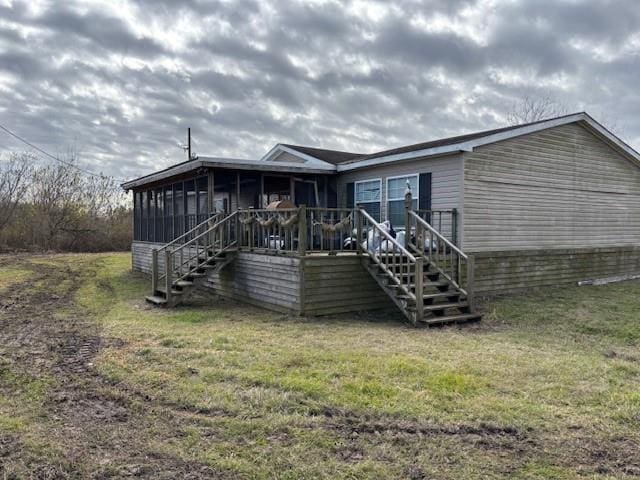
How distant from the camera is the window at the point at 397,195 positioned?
9977 millimetres

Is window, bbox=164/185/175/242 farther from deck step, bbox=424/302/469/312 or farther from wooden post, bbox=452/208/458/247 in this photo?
deck step, bbox=424/302/469/312

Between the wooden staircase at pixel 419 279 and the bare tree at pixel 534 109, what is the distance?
23.9m

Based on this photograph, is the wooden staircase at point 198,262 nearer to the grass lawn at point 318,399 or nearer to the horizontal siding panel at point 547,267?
the grass lawn at point 318,399

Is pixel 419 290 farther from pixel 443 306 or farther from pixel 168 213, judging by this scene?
Answer: pixel 168 213

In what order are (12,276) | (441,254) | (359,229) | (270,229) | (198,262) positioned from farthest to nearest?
(12,276), (198,262), (441,254), (270,229), (359,229)

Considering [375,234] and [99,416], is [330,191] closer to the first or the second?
[375,234]

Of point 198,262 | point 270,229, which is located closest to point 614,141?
point 270,229

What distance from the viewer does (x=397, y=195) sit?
34.0 ft

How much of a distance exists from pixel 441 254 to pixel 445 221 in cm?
75

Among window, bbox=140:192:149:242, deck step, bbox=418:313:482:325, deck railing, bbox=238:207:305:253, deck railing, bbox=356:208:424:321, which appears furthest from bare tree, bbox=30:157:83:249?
deck step, bbox=418:313:482:325

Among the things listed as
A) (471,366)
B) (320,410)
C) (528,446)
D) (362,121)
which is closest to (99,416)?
(320,410)

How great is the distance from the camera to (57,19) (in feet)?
46.2

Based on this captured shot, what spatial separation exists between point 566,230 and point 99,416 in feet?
36.0

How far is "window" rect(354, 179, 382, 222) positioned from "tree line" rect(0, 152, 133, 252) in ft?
68.2
